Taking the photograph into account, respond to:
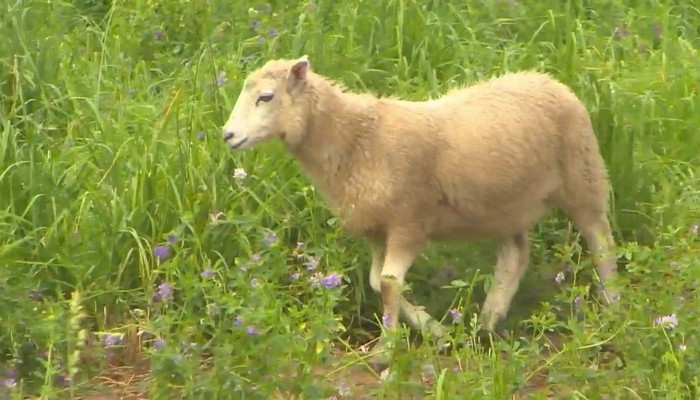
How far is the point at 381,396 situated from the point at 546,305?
2.06 ft

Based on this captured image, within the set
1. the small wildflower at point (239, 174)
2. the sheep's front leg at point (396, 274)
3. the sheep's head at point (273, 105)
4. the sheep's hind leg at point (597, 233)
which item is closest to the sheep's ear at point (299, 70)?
the sheep's head at point (273, 105)

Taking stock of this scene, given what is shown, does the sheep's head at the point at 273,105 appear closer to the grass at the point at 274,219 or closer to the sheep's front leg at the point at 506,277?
the grass at the point at 274,219

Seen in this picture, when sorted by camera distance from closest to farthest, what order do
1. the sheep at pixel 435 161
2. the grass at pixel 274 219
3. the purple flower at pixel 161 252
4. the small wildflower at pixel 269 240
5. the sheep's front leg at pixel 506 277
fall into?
1. the grass at pixel 274 219
2. the small wildflower at pixel 269 240
3. the purple flower at pixel 161 252
4. the sheep at pixel 435 161
5. the sheep's front leg at pixel 506 277

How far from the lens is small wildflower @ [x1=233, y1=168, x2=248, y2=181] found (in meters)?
5.67

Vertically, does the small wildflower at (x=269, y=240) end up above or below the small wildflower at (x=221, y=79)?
above

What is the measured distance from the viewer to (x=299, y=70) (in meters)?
5.62

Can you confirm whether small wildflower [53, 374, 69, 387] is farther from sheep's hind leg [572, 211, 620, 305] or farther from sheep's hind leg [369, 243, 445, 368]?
sheep's hind leg [572, 211, 620, 305]

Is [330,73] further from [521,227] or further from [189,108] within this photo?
[521,227]

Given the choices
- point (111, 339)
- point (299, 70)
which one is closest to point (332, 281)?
point (111, 339)

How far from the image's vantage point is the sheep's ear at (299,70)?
5.60 meters

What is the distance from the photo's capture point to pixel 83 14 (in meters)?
8.44

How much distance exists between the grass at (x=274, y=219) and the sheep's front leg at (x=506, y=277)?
0.09 m

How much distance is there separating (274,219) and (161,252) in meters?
0.71

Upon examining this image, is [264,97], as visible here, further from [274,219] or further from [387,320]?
[387,320]
